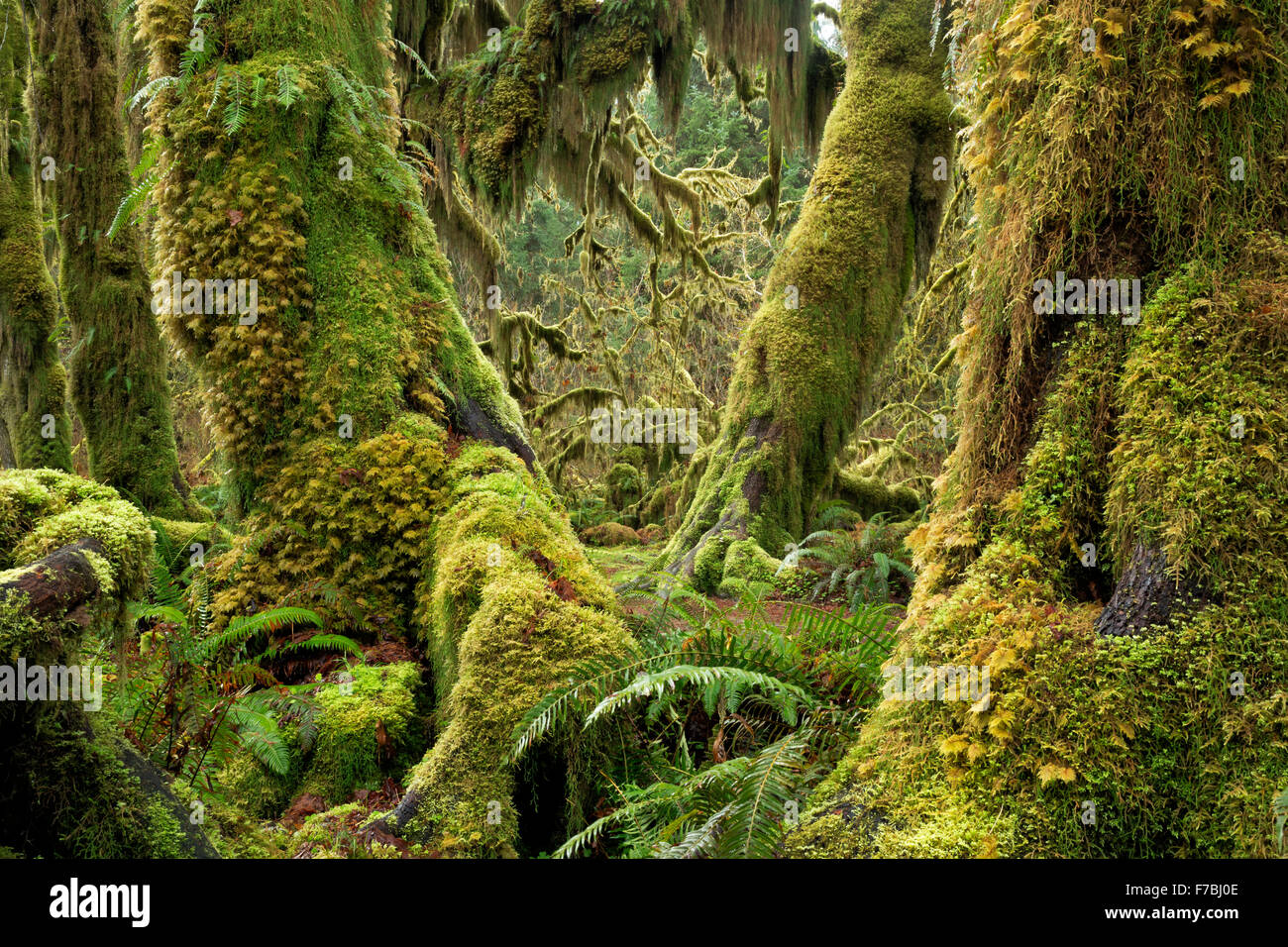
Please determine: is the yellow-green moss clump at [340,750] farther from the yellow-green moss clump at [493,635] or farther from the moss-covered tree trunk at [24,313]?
the moss-covered tree trunk at [24,313]

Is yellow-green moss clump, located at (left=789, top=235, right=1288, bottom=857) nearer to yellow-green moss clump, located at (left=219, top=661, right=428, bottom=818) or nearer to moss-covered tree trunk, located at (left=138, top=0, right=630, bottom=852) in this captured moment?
moss-covered tree trunk, located at (left=138, top=0, right=630, bottom=852)

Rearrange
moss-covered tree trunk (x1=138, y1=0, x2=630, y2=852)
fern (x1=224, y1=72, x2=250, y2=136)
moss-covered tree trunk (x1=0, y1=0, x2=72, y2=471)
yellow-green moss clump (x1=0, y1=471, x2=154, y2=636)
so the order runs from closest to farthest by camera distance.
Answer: yellow-green moss clump (x1=0, y1=471, x2=154, y2=636)
moss-covered tree trunk (x1=138, y1=0, x2=630, y2=852)
fern (x1=224, y1=72, x2=250, y2=136)
moss-covered tree trunk (x1=0, y1=0, x2=72, y2=471)

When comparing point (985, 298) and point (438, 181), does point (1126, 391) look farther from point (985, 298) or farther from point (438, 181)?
point (438, 181)

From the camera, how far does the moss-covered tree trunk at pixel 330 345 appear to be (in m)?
5.16

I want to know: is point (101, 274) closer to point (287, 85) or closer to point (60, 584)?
point (287, 85)

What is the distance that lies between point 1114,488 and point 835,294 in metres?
6.25

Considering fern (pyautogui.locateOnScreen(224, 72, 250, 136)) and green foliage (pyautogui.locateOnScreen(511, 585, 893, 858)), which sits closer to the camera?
green foliage (pyautogui.locateOnScreen(511, 585, 893, 858))

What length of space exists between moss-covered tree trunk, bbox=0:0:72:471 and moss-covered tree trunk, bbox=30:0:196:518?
1.24 metres

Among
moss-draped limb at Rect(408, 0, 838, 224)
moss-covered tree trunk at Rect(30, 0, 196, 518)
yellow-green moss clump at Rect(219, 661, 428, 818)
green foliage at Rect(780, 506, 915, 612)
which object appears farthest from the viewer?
moss-covered tree trunk at Rect(30, 0, 196, 518)

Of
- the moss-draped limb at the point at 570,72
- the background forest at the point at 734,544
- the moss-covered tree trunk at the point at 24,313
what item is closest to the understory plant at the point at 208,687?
the background forest at the point at 734,544

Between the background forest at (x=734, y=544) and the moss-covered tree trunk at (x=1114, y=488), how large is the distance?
14 millimetres

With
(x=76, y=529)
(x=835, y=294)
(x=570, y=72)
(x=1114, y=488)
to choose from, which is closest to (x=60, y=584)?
(x=76, y=529)

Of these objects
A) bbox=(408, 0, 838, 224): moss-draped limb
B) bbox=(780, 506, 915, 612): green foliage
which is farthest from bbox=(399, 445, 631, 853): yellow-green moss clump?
bbox=(408, 0, 838, 224): moss-draped limb

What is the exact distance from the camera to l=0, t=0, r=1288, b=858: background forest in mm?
2697
